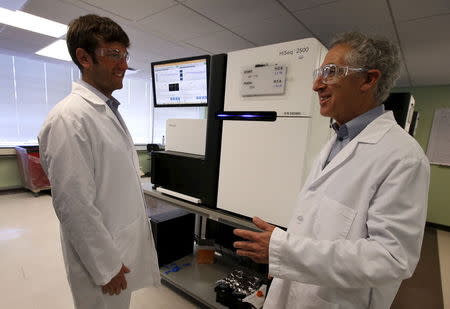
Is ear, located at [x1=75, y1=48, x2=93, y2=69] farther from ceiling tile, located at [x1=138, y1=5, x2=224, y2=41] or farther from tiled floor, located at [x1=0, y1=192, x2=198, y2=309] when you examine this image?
tiled floor, located at [x1=0, y1=192, x2=198, y2=309]

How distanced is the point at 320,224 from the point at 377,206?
0.59ft

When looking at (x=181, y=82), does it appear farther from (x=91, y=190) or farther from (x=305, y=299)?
(x=305, y=299)

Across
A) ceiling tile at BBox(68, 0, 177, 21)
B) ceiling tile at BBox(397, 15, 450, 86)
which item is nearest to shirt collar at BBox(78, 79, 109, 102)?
ceiling tile at BBox(68, 0, 177, 21)

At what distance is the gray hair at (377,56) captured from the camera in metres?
0.75

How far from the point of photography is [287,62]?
47.7 inches

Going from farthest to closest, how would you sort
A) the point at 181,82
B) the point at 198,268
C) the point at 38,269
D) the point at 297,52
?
the point at 38,269 < the point at 198,268 < the point at 181,82 < the point at 297,52

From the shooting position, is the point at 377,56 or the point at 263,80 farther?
the point at 263,80

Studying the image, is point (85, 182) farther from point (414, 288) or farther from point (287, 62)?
point (414, 288)

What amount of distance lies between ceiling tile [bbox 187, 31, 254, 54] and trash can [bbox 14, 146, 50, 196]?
10.9 ft

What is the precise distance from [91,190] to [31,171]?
411 cm

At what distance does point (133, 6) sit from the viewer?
2.19 meters

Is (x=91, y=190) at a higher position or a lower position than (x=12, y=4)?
lower

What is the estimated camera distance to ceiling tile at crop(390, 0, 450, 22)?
1771mm

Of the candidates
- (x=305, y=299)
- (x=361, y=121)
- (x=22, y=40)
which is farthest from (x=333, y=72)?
(x=22, y=40)
